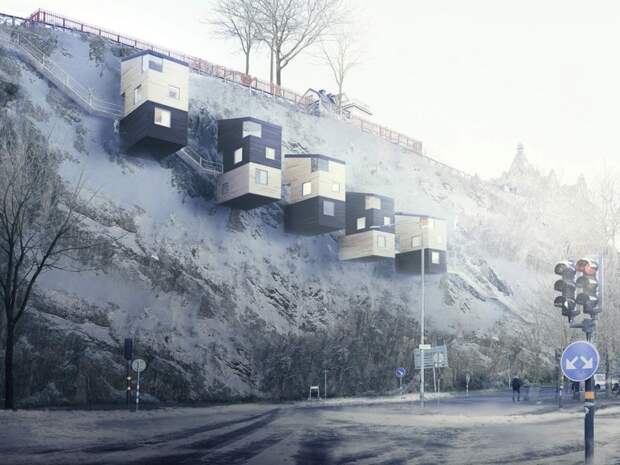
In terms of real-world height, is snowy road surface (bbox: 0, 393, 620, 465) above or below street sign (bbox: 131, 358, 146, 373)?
below

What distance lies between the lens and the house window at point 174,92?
46.0 meters

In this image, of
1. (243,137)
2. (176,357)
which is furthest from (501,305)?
(176,357)

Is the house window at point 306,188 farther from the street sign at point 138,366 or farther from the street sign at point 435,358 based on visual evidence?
the street sign at point 138,366

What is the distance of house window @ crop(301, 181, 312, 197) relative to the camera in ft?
175

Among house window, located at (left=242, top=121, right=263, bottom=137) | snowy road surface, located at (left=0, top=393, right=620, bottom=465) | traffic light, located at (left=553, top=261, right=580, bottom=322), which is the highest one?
house window, located at (left=242, top=121, right=263, bottom=137)

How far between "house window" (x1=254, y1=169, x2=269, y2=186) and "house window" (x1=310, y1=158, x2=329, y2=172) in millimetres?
5483

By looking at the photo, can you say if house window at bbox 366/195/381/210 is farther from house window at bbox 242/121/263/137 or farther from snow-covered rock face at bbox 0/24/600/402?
house window at bbox 242/121/263/137

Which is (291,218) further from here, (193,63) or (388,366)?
(193,63)

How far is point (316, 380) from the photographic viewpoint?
47031 mm

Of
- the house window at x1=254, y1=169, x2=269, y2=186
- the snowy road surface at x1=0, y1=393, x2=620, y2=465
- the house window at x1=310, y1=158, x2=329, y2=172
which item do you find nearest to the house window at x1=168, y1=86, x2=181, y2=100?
the house window at x1=254, y1=169, x2=269, y2=186

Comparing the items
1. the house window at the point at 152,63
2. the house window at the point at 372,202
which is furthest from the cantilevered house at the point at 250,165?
the house window at the point at 372,202

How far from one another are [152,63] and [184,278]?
14345 millimetres

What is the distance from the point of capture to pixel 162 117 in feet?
148

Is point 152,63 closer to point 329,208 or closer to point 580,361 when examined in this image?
point 329,208
